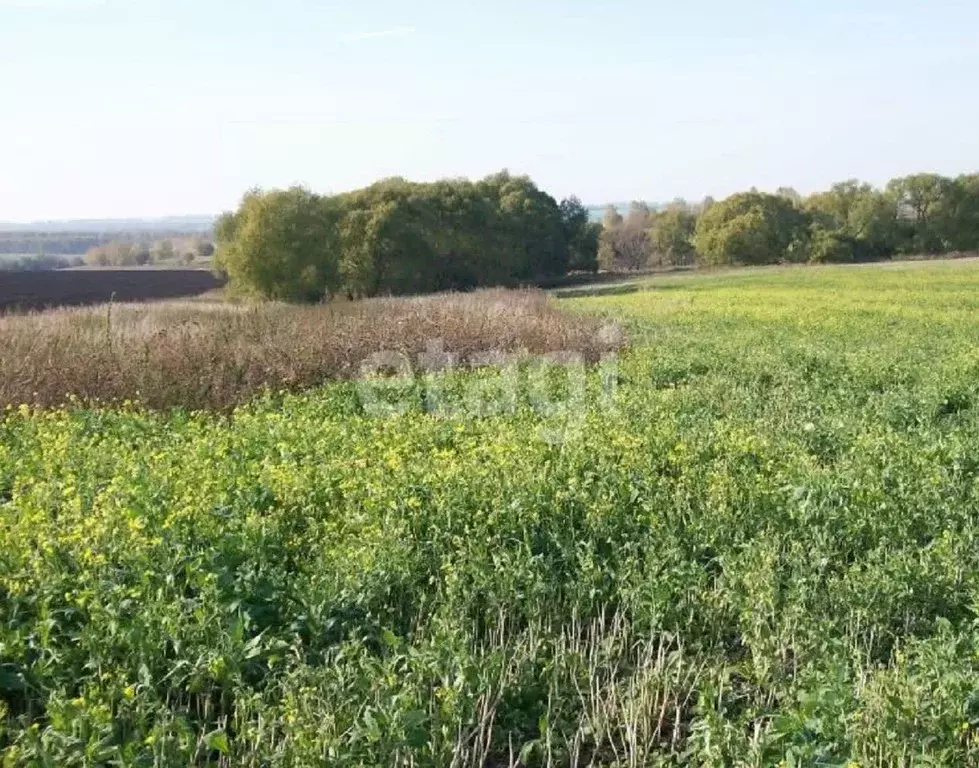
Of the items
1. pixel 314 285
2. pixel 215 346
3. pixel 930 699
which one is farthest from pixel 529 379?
pixel 314 285

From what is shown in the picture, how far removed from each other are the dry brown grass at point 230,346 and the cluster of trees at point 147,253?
237ft

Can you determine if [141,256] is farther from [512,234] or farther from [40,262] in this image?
[512,234]

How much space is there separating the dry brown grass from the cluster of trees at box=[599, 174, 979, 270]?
53326 mm

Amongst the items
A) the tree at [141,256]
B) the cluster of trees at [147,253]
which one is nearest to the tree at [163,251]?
the cluster of trees at [147,253]

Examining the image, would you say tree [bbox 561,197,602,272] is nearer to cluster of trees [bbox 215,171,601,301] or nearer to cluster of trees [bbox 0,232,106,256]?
cluster of trees [bbox 215,171,601,301]

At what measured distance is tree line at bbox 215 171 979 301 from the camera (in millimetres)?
46188

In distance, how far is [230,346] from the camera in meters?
13.4

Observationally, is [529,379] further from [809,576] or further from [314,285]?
[314,285]

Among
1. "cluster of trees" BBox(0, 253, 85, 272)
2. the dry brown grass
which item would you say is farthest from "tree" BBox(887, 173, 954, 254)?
"cluster of trees" BBox(0, 253, 85, 272)

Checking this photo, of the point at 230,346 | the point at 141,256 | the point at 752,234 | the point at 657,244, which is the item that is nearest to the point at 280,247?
the point at 230,346

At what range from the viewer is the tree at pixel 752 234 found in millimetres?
69250

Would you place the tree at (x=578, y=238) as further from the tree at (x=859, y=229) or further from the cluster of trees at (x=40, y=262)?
the cluster of trees at (x=40, y=262)

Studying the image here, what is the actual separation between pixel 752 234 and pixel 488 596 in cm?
6848

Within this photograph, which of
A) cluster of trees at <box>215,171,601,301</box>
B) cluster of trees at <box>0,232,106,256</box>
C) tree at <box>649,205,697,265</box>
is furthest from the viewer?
cluster of trees at <box>0,232,106,256</box>
